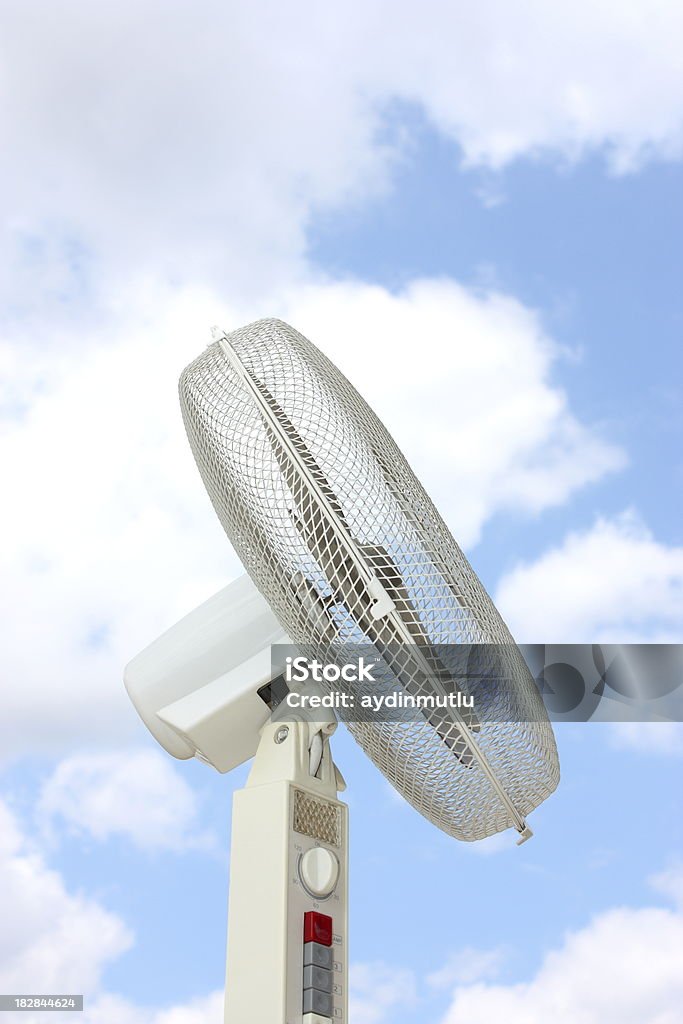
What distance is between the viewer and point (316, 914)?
2.42 metres

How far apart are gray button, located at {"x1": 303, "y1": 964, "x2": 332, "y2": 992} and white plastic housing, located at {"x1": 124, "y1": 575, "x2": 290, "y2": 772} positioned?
1.74ft

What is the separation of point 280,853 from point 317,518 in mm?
763

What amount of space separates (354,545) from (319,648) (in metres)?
0.27

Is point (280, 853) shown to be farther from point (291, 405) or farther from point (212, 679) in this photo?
point (291, 405)

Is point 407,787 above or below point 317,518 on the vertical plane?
below

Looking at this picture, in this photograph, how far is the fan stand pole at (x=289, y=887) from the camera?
2342 mm

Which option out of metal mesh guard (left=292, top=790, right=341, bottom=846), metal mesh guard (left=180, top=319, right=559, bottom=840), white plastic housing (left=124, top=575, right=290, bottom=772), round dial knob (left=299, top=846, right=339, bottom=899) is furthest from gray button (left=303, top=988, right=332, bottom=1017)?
white plastic housing (left=124, top=575, right=290, bottom=772)

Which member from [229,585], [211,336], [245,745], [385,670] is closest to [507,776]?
[385,670]

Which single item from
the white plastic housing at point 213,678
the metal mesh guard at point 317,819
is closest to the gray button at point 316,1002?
the metal mesh guard at point 317,819

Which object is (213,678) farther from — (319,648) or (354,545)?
(354,545)

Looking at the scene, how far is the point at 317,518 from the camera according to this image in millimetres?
2158

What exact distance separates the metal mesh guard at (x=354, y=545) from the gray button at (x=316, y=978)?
0.39 meters

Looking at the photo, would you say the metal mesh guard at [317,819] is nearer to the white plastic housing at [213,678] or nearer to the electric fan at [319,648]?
the electric fan at [319,648]

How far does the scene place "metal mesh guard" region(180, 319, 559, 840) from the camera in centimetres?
216
